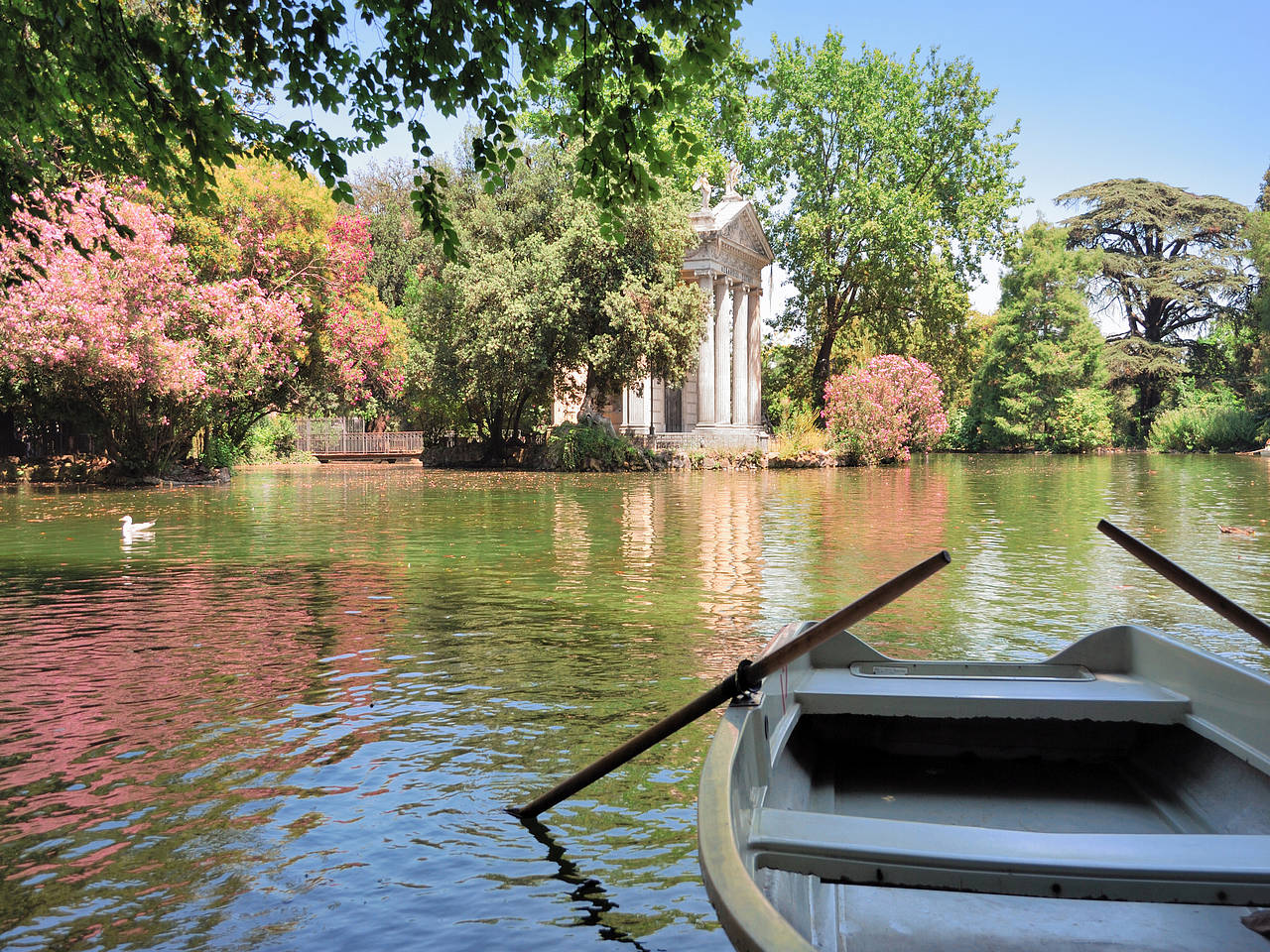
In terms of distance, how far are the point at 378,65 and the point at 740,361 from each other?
3574 centimetres

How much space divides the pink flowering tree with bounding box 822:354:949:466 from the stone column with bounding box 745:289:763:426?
4.70m

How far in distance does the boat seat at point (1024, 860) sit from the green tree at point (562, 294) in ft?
97.8

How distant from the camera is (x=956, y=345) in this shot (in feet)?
181

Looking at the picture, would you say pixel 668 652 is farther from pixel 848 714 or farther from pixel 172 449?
pixel 172 449

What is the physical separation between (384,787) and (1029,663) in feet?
10.9

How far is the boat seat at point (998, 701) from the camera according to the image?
459 centimetres

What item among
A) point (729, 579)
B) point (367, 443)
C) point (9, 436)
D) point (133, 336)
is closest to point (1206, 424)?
point (367, 443)

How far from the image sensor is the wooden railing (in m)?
52.4

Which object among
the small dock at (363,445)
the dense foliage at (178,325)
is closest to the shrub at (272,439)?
the small dock at (363,445)

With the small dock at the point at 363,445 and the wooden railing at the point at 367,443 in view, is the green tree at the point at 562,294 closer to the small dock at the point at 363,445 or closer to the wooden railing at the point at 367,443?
the small dock at the point at 363,445

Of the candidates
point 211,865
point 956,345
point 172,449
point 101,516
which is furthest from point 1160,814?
point 956,345

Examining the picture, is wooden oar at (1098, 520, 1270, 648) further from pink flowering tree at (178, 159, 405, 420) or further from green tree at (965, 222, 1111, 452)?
green tree at (965, 222, 1111, 452)

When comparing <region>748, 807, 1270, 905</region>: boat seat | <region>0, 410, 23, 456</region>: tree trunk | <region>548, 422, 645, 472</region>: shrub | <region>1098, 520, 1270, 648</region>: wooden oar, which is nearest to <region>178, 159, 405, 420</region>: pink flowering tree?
<region>548, 422, 645, 472</region>: shrub

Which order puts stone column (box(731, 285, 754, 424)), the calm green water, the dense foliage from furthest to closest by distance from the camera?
stone column (box(731, 285, 754, 424)) → the dense foliage → the calm green water
